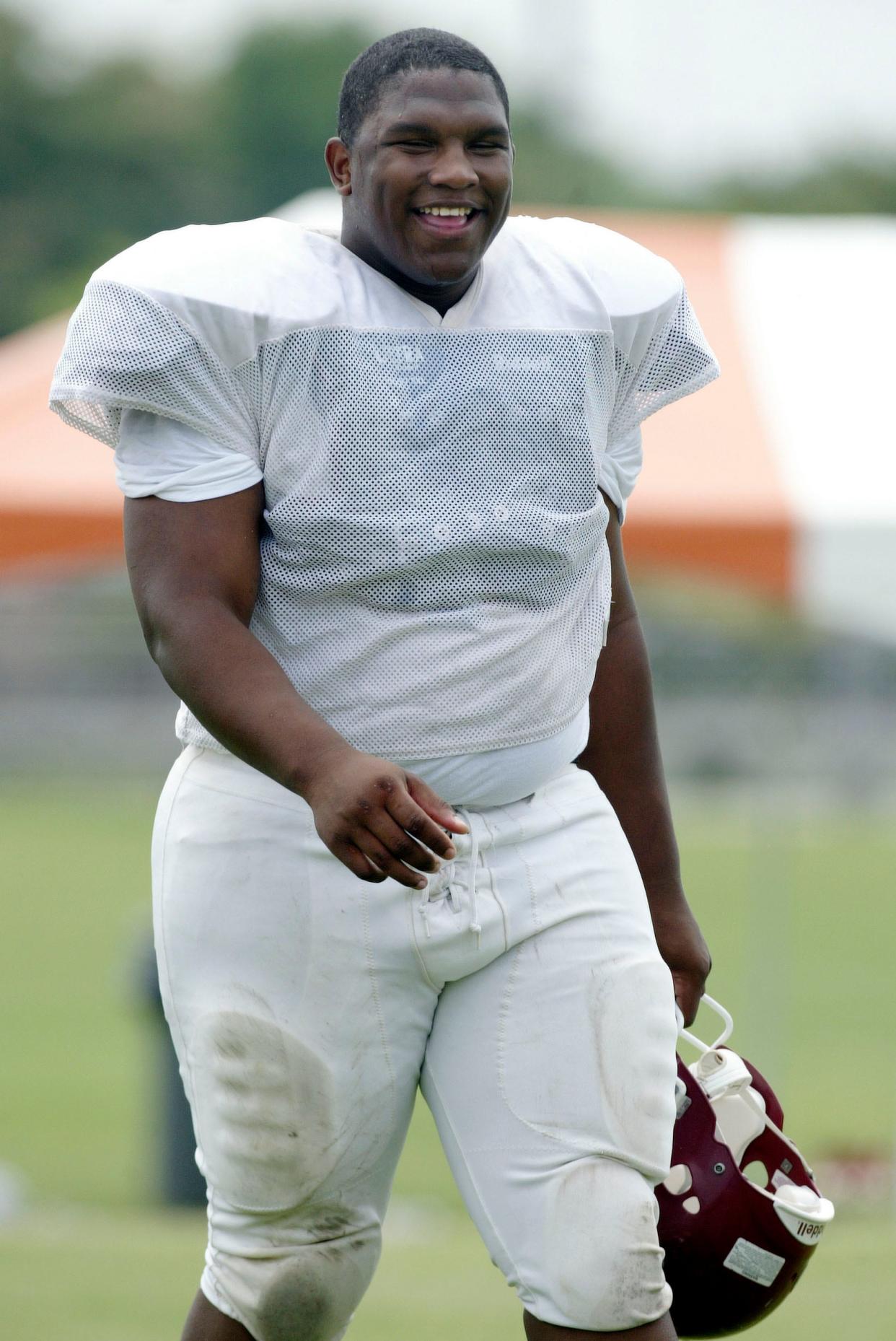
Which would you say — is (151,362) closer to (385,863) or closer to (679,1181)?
(385,863)

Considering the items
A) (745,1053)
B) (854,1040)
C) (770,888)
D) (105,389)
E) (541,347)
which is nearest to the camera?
(105,389)

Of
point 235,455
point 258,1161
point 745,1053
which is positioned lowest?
point 745,1053

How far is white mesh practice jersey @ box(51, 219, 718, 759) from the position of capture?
201 cm

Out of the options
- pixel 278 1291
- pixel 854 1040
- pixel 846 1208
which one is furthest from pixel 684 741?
pixel 278 1291

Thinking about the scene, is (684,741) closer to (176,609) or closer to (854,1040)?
(854,1040)

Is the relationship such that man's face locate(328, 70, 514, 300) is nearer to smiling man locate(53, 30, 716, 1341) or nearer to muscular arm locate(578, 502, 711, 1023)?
smiling man locate(53, 30, 716, 1341)

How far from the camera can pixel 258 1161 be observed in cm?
211

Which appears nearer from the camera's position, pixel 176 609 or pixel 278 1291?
pixel 176 609

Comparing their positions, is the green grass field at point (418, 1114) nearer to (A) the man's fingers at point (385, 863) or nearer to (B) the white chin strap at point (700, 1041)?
(B) the white chin strap at point (700, 1041)

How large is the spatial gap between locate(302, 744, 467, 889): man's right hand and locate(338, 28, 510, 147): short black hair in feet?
2.33

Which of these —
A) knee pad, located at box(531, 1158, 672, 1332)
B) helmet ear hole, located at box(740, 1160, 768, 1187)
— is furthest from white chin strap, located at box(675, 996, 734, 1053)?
knee pad, located at box(531, 1158, 672, 1332)

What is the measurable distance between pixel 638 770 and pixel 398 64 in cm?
86

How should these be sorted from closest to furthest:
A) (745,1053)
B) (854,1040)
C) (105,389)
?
1. (105,389)
2. (745,1053)
3. (854,1040)

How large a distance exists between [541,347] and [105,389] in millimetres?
466
